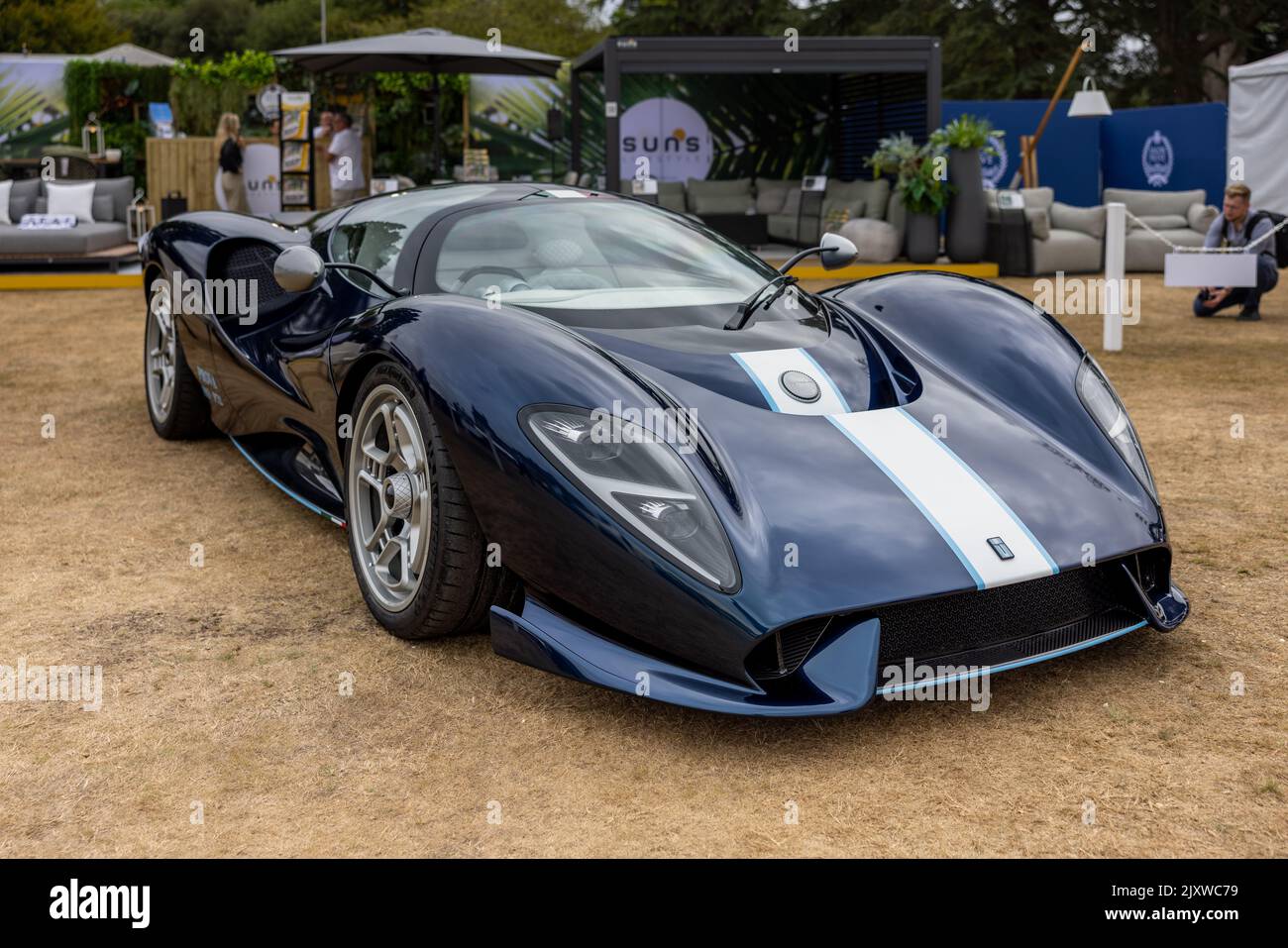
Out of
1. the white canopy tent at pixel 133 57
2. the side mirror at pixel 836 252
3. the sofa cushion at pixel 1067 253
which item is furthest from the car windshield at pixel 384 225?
the white canopy tent at pixel 133 57

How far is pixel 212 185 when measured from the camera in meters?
17.2

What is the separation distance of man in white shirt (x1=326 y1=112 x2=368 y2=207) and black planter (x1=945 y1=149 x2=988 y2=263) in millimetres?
6709

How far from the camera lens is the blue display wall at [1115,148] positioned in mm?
18859

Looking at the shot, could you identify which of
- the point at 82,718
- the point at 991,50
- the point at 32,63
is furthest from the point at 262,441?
the point at 991,50

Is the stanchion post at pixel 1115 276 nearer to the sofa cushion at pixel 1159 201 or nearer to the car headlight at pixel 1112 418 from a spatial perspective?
the car headlight at pixel 1112 418

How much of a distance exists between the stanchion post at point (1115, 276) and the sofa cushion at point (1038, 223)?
5083mm

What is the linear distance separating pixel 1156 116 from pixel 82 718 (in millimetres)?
19124

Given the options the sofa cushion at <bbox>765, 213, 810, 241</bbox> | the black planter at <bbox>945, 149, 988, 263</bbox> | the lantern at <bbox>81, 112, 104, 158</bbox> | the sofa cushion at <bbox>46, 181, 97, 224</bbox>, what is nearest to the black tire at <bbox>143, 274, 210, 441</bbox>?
the sofa cushion at <bbox>46, 181, 97, 224</bbox>

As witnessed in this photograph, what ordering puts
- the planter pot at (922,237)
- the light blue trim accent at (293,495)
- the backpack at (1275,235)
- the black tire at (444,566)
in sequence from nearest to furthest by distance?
the black tire at (444,566), the light blue trim accent at (293,495), the backpack at (1275,235), the planter pot at (922,237)

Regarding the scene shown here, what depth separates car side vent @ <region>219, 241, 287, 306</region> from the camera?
485cm

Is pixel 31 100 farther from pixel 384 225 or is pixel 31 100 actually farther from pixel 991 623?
pixel 991 623

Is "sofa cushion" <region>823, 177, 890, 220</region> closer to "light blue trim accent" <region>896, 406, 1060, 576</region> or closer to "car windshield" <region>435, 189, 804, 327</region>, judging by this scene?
"car windshield" <region>435, 189, 804, 327</region>

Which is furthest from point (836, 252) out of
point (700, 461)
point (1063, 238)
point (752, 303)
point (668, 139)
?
point (668, 139)

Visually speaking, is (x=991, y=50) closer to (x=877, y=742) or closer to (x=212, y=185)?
(x=212, y=185)
